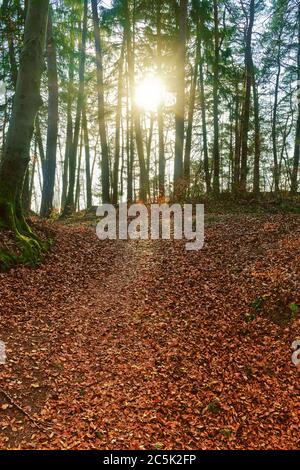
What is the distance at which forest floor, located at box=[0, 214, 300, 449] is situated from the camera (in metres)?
4.33

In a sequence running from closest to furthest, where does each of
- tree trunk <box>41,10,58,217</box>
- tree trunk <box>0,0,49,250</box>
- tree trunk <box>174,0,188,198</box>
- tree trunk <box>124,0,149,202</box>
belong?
tree trunk <box>0,0,49,250</box>
tree trunk <box>174,0,188,198</box>
tree trunk <box>41,10,58,217</box>
tree trunk <box>124,0,149,202</box>

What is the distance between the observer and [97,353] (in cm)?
570

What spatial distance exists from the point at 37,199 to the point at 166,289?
43.8 metres

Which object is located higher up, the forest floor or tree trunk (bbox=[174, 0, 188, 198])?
tree trunk (bbox=[174, 0, 188, 198])

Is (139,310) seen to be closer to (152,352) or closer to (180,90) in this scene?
(152,352)

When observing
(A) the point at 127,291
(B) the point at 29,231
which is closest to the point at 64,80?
(B) the point at 29,231

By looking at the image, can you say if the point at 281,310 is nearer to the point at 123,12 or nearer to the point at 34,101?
the point at 34,101

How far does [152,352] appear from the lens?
5875 millimetres

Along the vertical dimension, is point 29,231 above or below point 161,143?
below

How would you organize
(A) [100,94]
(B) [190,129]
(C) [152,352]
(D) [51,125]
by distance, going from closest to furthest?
(C) [152,352] < (D) [51,125] < (A) [100,94] < (B) [190,129]

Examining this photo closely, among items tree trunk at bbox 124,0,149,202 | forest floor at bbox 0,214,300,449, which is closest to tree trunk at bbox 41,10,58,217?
tree trunk at bbox 124,0,149,202

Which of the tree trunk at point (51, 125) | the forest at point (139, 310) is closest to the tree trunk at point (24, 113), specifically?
the forest at point (139, 310)

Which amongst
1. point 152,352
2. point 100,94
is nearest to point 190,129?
point 100,94

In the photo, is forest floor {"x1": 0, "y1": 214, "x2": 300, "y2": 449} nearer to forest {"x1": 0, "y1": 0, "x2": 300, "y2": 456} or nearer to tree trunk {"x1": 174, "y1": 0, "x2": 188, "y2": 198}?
forest {"x1": 0, "y1": 0, "x2": 300, "y2": 456}
